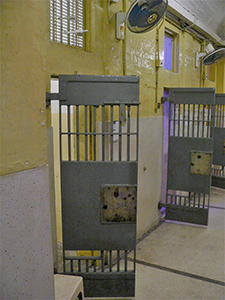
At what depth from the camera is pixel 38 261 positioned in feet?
4.46

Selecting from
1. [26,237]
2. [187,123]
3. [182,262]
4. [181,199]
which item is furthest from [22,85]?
[181,199]

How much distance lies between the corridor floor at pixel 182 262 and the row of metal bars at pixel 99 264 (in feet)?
0.82

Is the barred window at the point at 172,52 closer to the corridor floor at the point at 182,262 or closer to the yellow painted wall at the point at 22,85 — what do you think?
the corridor floor at the point at 182,262

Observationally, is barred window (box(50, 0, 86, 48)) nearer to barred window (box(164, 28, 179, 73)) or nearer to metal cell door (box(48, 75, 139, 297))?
metal cell door (box(48, 75, 139, 297))

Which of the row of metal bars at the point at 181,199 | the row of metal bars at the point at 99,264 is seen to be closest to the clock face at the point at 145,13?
the row of metal bars at the point at 99,264

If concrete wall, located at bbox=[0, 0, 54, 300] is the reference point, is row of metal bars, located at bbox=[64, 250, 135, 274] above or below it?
below

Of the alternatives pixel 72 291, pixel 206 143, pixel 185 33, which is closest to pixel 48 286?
pixel 72 291

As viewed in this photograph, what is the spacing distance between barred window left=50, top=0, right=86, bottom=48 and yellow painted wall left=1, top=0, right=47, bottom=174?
1.14 metres

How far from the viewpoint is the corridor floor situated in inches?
108

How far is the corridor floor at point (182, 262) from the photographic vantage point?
2.74 m

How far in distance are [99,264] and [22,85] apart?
2.39 meters

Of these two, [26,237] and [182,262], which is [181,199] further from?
[26,237]

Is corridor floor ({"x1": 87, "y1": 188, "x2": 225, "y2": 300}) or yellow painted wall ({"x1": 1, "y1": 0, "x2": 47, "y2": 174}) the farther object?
corridor floor ({"x1": 87, "y1": 188, "x2": 225, "y2": 300})

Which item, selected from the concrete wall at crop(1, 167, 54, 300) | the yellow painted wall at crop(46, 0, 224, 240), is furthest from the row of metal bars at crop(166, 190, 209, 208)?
the concrete wall at crop(1, 167, 54, 300)
